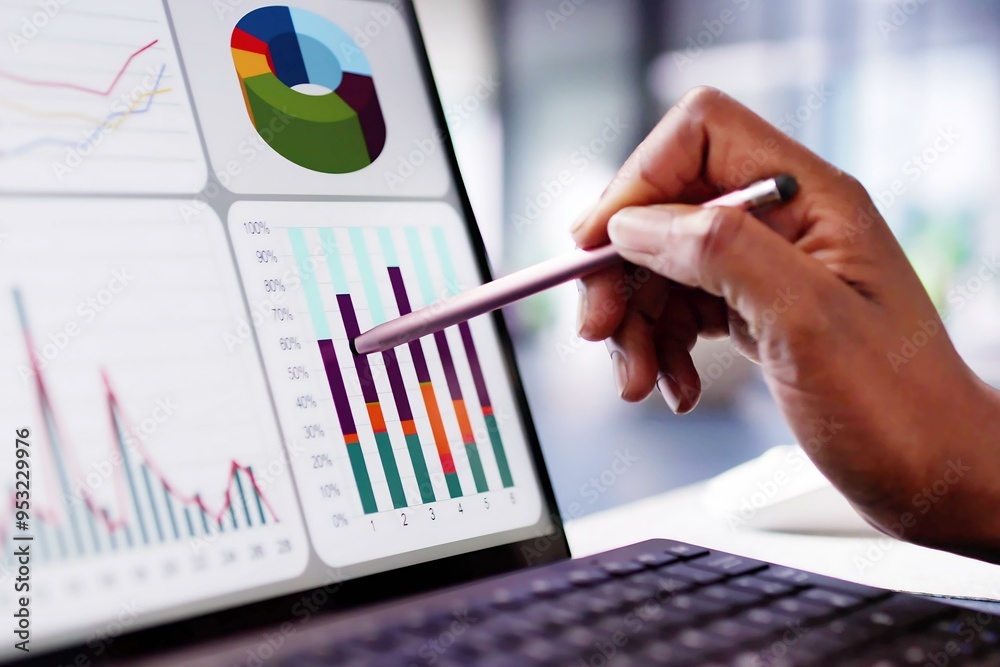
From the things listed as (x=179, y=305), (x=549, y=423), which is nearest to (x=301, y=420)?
(x=179, y=305)

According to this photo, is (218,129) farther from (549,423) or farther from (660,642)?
(549,423)

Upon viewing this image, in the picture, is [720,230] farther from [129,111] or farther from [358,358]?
[129,111]

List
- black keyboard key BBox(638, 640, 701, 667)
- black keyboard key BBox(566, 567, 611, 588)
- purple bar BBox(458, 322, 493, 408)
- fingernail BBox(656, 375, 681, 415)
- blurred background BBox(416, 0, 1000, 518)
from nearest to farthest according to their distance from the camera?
black keyboard key BBox(638, 640, 701, 667) → black keyboard key BBox(566, 567, 611, 588) → purple bar BBox(458, 322, 493, 408) → fingernail BBox(656, 375, 681, 415) → blurred background BBox(416, 0, 1000, 518)

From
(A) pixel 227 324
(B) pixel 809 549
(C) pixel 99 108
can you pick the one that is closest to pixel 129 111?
(C) pixel 99 108

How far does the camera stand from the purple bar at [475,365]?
0.49 meters

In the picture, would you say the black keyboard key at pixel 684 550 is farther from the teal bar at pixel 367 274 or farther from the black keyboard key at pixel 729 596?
the teal bar at pixel 367 274

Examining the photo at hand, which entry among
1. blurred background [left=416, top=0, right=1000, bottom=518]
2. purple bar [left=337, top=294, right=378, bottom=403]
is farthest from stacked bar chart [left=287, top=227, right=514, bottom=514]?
blurred background [left=416, top=0, right=1000, bottom=518]

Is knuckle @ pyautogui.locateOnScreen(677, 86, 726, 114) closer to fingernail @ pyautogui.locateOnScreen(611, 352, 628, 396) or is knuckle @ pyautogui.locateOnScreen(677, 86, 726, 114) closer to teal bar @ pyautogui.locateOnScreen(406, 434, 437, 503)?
fingernail @ pyautogui.locateOnScreen(611, 352, 628, 396)

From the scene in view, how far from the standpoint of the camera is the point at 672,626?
12.9 inches

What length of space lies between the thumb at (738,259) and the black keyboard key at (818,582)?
136mm

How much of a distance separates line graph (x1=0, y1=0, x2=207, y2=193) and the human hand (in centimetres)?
25

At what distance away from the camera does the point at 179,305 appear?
395 mm

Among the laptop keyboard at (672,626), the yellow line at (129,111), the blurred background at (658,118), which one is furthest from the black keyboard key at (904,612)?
the blurred background at (658,118)

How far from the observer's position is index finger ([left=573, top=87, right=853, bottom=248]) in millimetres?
498
